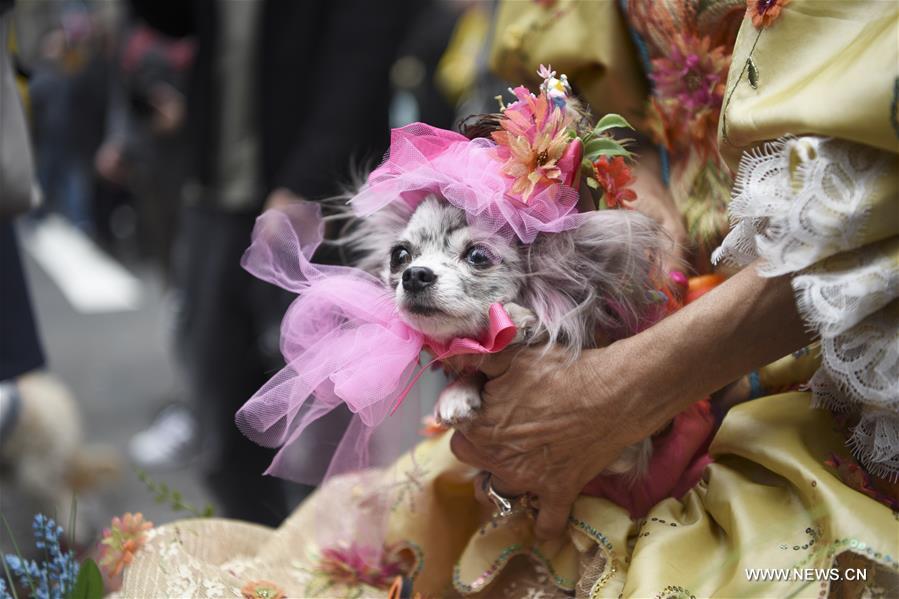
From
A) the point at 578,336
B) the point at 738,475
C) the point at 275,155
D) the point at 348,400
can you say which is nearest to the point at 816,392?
the point at 738,475

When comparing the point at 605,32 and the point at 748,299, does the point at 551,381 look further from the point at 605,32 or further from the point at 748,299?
the point at 605,32

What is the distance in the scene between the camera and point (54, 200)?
7.94 meters

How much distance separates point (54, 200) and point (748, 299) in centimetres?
780

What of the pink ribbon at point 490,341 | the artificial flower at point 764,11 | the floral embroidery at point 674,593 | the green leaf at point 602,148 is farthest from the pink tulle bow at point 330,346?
the artificial flower at point 764,11

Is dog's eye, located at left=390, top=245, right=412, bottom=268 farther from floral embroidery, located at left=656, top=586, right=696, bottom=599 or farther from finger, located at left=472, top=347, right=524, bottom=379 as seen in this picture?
floral embroidery, located at left=656, top=586, right=696, bottom=599

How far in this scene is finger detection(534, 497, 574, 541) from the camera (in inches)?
45.6

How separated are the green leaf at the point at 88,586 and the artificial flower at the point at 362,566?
0.94ft

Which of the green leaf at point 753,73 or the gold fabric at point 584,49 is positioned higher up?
the green leaf at point 753,73

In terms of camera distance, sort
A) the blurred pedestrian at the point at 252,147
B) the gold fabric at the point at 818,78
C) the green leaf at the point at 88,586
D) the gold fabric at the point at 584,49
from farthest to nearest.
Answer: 1. the blurred pedestrian at the point at 252,147
2. the gold fabric at the point at 584,49
3. the green leaf at the point at 88,586
4. the gold fabric at the point at 818,78

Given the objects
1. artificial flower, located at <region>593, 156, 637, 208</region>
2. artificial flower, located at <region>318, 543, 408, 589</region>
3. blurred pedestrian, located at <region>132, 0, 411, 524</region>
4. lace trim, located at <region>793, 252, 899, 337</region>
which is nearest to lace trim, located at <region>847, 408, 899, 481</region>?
lace trim, located at <region>793, 252, 899, 337</region>

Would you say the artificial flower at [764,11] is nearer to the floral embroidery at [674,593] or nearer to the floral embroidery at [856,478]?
the floral embroidery at [856,478]

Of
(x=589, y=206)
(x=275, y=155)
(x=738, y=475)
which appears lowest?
(x=275, y=155)

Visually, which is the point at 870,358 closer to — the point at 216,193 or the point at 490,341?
the point at 490,341

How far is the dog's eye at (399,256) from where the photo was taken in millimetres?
1199
